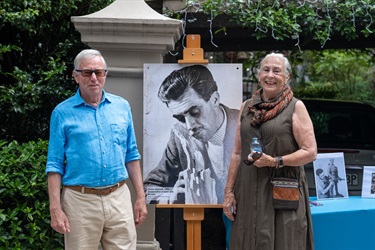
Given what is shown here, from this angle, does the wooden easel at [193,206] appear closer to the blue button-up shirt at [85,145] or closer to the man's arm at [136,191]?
the man's arm at [136,191]

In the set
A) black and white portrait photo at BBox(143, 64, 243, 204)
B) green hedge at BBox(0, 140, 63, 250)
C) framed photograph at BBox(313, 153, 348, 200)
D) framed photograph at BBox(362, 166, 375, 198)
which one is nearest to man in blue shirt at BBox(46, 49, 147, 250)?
green hedge at BBox(0, 140, 63, 250)

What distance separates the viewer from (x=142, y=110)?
4516mm

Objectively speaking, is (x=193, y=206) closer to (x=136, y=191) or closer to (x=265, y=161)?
(x=136, y=191)

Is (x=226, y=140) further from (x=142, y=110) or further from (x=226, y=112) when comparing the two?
(x=142, y=110)

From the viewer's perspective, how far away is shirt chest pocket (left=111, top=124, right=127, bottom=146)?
3631mm

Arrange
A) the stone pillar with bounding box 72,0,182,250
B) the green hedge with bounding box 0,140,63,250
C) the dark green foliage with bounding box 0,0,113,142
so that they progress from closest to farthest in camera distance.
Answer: the green hedge with bounding box 0,140,63,250 < the stone pillar with bounding box 72,0,182,250 < the dark green foliage with bounding box 0,0,113,142

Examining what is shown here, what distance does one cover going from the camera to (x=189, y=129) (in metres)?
4.34

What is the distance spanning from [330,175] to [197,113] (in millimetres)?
1342

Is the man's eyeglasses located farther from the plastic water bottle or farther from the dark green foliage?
the dark green foliage

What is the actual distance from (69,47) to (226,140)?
7.09 feet

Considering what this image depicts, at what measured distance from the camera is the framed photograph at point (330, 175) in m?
4.82

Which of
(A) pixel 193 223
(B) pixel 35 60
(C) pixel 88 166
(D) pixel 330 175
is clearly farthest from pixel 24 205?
(D) pixel 330 175

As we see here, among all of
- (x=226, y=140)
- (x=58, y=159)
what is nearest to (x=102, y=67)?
(x=58, y=159)

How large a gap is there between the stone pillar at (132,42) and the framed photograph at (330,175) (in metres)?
1.45
